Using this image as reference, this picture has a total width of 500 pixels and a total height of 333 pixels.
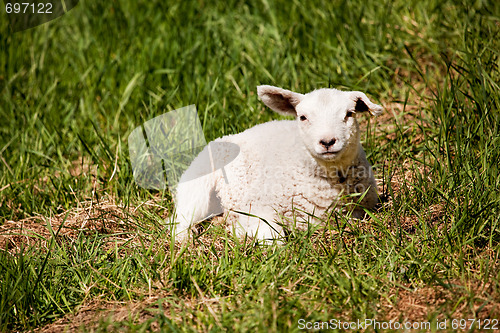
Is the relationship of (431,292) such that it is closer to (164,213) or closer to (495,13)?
(164,213)

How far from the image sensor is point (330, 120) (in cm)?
314

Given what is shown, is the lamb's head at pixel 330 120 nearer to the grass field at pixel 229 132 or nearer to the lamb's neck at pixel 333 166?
the lamb's neck at pixel 333 166

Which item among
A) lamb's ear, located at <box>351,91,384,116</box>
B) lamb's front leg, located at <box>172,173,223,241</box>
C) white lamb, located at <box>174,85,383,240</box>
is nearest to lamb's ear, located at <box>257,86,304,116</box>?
white lamb, located at <box>174,85,383,240</box>

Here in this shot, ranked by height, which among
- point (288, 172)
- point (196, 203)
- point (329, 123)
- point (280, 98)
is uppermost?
point (280, 98)

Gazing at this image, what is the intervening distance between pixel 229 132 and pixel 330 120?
1396mm

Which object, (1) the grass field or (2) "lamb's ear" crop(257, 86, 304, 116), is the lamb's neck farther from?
(2) "lamb's ear" crop(257, 86, 304, 116)

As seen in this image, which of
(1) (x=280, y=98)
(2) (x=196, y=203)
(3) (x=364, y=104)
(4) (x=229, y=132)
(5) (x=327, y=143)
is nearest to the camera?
(5) (x=327, y=143)

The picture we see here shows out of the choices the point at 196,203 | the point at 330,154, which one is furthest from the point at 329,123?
the point at 196,203

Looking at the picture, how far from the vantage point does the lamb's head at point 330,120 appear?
3.13 metres

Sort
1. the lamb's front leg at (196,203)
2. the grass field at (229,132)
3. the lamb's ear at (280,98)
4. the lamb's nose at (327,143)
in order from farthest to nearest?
the lamb's front leg at (196,203) < the lamb's ear at (280,98) < the lamb's nose at (327,143) < the grass field at (229,132)

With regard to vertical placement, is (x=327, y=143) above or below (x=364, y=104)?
below

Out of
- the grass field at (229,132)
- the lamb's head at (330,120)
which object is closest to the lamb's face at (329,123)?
the lamb's head at (330,120)

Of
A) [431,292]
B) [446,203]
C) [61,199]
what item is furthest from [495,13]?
[61,199]

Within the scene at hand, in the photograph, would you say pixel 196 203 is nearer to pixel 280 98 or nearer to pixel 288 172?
pixel 288 172
